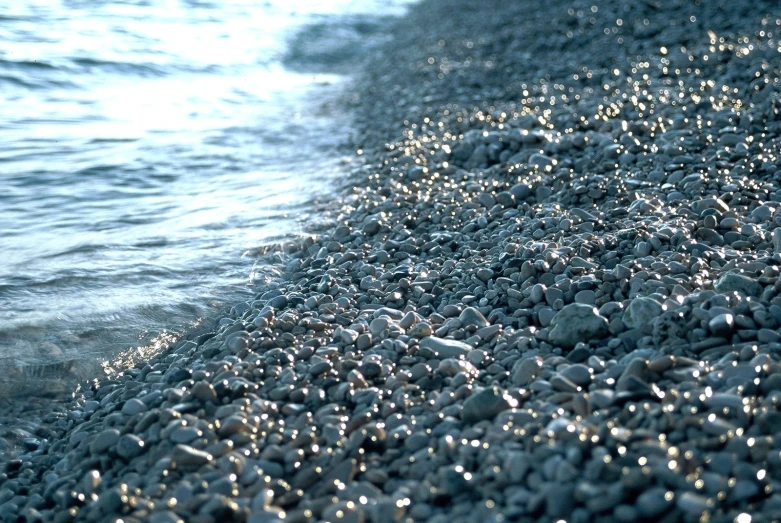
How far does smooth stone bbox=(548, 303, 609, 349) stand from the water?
6.99ft

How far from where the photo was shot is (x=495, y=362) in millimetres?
2930

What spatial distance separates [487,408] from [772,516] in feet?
3.03

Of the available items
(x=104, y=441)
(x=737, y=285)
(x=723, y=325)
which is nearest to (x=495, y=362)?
(x=723, y=325)

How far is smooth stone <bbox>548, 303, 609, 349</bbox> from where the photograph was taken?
116 inches

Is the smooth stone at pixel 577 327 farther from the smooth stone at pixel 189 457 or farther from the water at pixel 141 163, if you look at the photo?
the water at pixel 141 163

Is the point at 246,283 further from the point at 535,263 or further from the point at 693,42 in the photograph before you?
the point at 693,42

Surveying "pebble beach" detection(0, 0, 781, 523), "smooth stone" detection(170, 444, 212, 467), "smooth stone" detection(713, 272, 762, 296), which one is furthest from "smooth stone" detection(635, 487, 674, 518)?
"smooth stone" detection(170, 444, 212, 467)

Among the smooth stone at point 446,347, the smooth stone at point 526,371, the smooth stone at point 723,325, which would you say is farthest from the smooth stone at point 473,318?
the smooth stone at point 723,325

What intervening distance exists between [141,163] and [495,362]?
5.33m

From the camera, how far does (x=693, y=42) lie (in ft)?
25.0

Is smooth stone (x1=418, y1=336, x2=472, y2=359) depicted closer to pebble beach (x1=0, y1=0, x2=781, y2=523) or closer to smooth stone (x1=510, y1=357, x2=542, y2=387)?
pebble beach (x1=0, y1=0, x2=781, y2=523)

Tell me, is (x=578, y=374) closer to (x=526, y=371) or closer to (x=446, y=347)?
(x=526, y=371)

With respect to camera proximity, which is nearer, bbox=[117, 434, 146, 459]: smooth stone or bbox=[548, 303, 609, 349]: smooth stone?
bbox=[117, 434, 146, 459]: smooth stone

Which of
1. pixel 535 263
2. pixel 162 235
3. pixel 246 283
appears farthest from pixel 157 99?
pixel 535 263
